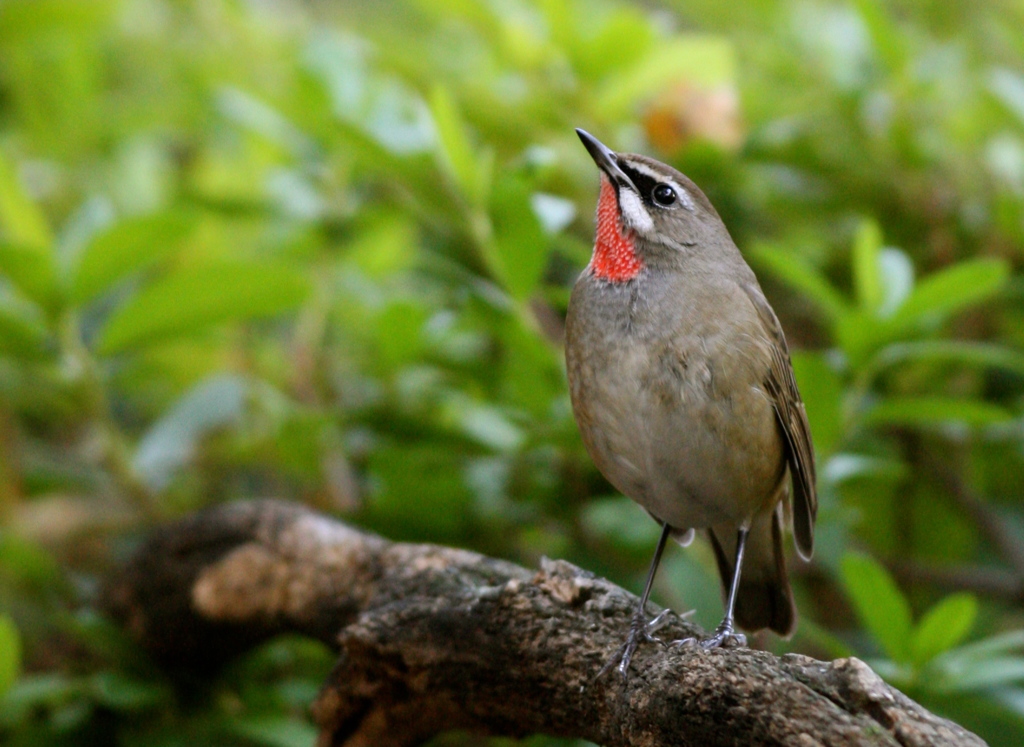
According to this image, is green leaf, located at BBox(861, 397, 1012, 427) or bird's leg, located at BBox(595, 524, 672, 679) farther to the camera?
green leaf, located at BBox(861, 397, 1012, 427)

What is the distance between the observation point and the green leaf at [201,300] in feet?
9.86

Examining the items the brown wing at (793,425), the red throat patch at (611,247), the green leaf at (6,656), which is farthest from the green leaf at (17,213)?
the brown wing at (793,425)

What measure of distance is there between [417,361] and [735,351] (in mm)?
1288

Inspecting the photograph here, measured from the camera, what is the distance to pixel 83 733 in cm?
291

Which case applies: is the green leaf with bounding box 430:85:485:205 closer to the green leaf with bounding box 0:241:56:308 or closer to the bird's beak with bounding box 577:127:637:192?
the bird's beak with bounding box 577:127:637:192

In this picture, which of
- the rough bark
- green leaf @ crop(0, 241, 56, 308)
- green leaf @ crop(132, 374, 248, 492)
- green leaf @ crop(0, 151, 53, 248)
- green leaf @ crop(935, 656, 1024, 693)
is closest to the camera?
the rough bark

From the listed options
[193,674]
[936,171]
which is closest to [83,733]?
[193,674]

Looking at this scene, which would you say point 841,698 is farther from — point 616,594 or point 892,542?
point 892,542

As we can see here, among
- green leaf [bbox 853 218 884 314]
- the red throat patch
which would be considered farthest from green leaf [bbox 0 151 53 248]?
green leaf [bbox 853 218 884 314]

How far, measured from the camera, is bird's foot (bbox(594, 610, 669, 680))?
6.48 feet

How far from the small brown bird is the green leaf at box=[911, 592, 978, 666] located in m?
0.41

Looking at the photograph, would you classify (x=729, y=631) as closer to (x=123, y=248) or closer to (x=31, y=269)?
(x=123, y=248)

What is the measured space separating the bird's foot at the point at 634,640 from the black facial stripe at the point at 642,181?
105cm

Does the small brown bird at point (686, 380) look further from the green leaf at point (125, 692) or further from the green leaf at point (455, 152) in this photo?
the green leaf at point (125, 692)
